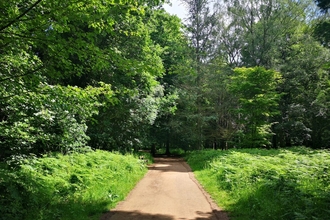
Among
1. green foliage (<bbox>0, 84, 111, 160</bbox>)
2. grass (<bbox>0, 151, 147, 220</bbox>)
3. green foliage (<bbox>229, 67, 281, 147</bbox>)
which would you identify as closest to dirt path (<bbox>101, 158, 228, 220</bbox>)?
grass (<bbox>0, 151, 147, 220</bbox>)

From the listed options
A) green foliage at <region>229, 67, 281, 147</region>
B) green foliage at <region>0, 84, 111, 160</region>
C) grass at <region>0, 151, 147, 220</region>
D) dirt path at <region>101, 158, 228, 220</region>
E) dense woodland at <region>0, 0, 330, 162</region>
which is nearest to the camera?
dense woodland at <region>0, 0, 330, 162</region>

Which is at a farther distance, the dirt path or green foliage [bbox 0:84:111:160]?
the dirt path

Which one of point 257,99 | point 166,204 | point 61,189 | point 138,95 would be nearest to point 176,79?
point 257,99

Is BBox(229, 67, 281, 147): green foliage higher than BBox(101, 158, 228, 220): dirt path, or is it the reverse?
BBox(229, 67, 281, 147): green foliage

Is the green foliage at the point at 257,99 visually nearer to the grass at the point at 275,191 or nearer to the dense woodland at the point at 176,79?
the dense woodland at the point at 176,79

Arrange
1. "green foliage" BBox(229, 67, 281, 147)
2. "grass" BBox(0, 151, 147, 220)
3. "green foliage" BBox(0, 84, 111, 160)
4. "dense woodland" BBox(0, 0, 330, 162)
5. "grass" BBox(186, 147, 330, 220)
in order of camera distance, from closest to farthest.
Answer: "dense woodland" BBox(0, 0, 330, 162)
"green foliage" BBox(0, 84, 111, 160)
"grass" BBox(0, 151, 147, 220)
"grass" BBox(186, 147, 330, 220)
"green foliage" BBox(229, 67, 281, 147)

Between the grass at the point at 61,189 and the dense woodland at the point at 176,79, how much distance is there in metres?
0.85

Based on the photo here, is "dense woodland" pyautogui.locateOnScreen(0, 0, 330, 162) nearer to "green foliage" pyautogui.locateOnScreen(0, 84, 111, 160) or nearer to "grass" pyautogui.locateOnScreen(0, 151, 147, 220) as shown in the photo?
"green foliage" pyautogui.locateOnScreen(0, 84, 111, 160)

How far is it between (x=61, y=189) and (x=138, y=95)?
10.6m

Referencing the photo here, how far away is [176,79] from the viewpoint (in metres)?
29.1

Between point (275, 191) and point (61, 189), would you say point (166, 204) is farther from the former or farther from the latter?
point (275, 191)

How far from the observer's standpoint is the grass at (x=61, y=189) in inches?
230

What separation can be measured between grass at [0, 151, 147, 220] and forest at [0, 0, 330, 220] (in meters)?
0.04

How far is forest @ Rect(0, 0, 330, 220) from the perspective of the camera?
503 cm
